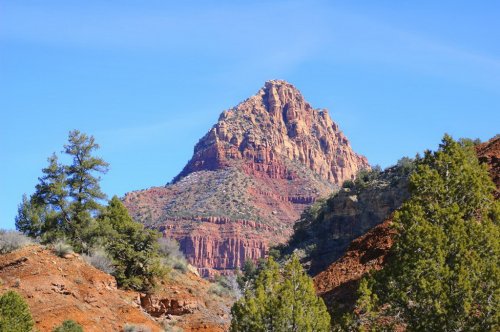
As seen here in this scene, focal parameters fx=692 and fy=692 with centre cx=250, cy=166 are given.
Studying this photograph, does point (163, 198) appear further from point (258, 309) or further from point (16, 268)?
point (258, 309)

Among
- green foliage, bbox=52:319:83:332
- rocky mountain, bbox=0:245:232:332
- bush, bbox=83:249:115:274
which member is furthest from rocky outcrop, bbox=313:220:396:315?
bush, bbox=83:249:115:274

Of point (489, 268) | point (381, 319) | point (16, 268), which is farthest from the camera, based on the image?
point (16, 268)

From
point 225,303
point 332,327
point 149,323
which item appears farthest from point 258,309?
point 225,303

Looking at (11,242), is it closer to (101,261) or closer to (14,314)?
(101,261)

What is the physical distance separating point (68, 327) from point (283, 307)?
35.5 ft

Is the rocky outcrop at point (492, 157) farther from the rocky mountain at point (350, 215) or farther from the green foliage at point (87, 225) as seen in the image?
the rocky mountain at point (350, 215)

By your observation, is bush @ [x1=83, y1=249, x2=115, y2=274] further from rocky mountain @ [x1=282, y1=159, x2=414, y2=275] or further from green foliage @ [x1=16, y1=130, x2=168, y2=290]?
rocky mountain @ [x1=282, y1=159, x2=414, y2=275]

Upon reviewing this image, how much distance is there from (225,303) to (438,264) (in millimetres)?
23346

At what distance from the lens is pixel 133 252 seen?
38.2 m

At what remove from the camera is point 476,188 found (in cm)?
2180

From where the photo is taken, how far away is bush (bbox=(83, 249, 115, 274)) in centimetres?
3600

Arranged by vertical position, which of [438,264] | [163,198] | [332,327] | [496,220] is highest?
[163,198]

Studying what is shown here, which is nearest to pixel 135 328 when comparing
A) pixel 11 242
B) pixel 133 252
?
pixel 133 252

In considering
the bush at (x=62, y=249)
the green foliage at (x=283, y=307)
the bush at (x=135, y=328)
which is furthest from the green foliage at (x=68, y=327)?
the green foliage at (x=283, y=307)
